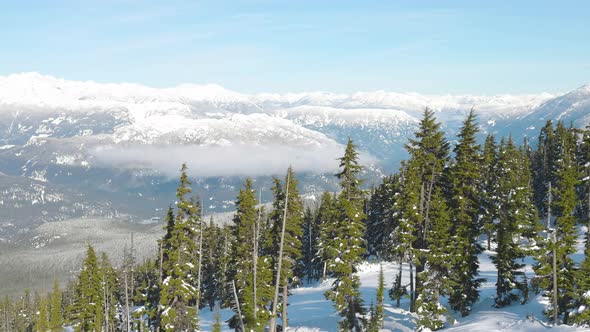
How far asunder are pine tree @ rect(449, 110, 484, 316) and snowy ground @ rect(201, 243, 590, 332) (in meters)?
1.65

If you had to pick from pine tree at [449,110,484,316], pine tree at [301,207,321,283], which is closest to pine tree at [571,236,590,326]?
pine tree at [449,110,484,316]

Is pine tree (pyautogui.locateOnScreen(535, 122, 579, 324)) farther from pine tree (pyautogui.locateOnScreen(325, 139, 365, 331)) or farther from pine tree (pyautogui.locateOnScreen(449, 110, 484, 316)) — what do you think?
→ pine tree (pyautogui.locateOnScreen(325, 139, 365, 331))

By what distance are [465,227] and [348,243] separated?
9.42 metres

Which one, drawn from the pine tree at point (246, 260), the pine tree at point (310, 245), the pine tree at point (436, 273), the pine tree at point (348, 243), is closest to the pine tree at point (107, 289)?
the pine tree at point (246, 260)

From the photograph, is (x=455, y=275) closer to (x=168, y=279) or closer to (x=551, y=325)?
(x=551, y=325)

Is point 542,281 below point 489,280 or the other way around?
the other way around

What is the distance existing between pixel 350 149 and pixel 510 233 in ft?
45.6

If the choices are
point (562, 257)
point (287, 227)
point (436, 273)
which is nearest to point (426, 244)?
point (436, 273)

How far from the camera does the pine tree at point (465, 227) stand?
1512 inches

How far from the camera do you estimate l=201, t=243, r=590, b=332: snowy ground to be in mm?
33500

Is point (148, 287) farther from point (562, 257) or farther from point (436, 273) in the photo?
point (562, 257)

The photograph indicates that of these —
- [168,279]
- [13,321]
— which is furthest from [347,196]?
[13,321]

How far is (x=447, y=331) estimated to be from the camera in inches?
1379

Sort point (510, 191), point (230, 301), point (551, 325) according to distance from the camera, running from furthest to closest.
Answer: point (230, 301)
point (510, 191)
point (551, 325)
